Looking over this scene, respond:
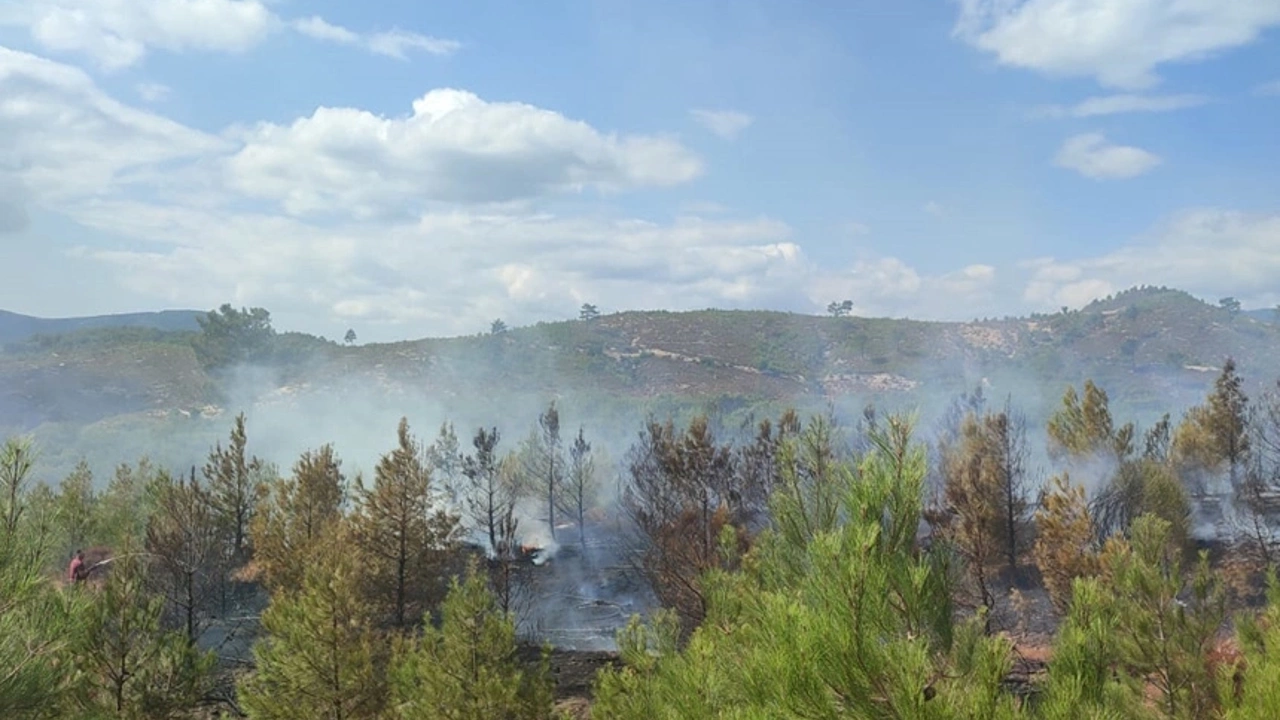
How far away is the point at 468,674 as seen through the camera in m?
14.3

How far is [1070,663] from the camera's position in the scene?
6.07 meters

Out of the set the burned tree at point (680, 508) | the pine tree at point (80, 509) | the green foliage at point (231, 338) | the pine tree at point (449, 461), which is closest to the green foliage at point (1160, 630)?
the burned tree at point (680, 508)

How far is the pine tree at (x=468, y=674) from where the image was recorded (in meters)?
14.0

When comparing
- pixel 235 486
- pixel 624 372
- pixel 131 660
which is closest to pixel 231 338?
pixel 624 372

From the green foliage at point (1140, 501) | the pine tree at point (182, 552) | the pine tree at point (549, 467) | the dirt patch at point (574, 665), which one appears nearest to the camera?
the pine tree at point (182, 552)

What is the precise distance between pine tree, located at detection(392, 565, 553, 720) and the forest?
46mm

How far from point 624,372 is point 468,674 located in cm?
9570

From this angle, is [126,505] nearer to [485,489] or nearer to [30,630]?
[485,489]

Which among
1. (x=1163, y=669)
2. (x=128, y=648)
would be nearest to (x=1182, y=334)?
(x=1163, y=669)

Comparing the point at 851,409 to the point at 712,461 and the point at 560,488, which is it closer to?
the point at 560,488

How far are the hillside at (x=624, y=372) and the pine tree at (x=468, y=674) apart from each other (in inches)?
2385

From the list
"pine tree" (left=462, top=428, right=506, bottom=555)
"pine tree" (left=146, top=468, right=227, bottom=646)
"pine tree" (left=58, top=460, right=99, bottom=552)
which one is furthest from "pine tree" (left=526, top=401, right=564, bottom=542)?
"pine tree" (left=146, top=468, right=227, bottom=646)

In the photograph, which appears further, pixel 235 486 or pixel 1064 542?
pixel 235 486

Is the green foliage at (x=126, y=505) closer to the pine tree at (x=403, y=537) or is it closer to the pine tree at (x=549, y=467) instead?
the pine tree at (x=403, y=537)
